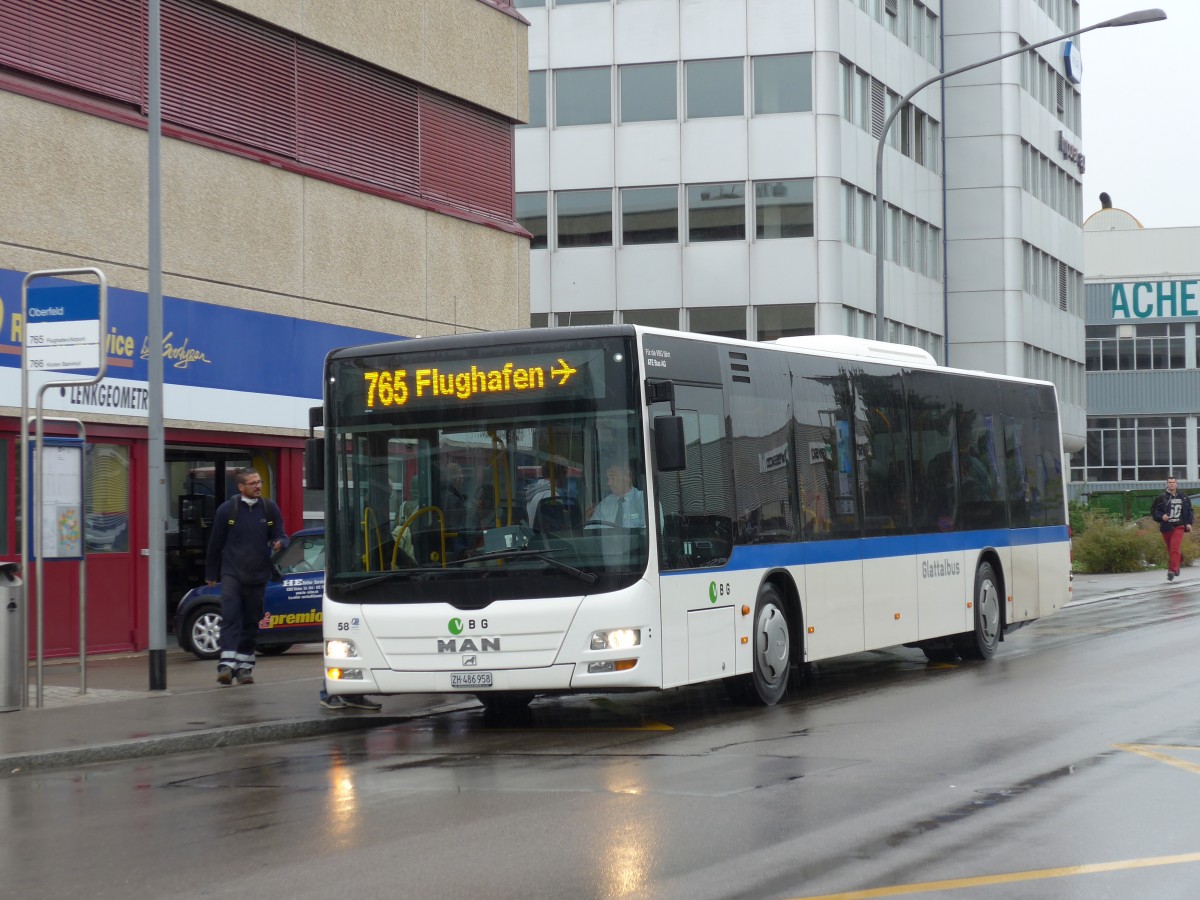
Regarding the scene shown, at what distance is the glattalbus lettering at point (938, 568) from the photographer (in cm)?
1642

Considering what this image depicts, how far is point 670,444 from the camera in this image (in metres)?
11.7

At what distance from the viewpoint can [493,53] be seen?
25.9 m

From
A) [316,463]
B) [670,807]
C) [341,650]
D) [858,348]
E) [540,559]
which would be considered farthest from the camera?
[858,348]

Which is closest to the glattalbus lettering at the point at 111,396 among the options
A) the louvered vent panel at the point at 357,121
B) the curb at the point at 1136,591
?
the louvered vent panel at the point at 357,121

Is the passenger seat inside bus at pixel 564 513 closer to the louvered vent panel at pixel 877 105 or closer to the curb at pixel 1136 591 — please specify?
the curb at pixel 1136 591

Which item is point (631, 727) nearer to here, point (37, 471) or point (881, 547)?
point (881, 547)

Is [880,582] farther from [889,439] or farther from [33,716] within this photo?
[33,716]

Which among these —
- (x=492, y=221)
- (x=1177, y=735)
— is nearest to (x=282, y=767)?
(x=1177, y=735)

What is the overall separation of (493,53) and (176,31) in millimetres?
6620

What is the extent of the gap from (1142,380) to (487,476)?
75619mm

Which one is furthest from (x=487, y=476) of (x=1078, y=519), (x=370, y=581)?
(x=1078, y=519)

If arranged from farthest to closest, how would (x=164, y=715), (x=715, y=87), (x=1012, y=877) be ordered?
(x=715, y=87), (x=164, y=715), (x=1012, y=877)

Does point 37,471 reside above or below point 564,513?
above

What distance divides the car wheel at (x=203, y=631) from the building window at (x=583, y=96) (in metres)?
28.5
